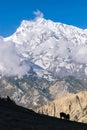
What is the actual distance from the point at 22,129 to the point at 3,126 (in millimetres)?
2706

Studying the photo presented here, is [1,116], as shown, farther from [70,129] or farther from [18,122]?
[70,129]

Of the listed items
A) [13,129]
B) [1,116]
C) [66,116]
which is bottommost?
→ [13,129]

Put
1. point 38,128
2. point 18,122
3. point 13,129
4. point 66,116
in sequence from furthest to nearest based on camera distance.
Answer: point 66,116 < point 18,122 < point 38,128 < point 13,129

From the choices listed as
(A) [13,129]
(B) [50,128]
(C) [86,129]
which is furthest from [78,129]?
(A) [13,129]

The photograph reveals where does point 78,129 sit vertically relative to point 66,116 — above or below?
below

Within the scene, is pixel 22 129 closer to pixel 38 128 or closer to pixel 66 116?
pixel 38 128

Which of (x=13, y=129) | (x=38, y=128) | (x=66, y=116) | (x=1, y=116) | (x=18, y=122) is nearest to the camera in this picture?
(x=13, y=129)

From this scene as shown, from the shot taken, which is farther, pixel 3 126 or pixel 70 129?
pixel 70 129

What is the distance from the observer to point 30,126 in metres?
58.6

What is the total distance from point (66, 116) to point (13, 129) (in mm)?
54230

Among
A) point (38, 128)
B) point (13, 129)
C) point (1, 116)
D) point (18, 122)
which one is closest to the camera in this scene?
point (13, 129)

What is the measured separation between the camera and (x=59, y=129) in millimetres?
60375

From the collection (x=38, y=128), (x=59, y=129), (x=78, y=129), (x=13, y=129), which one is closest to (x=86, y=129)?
(x=78, y=129)

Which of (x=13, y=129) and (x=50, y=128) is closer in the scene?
(x=13, y=129)
